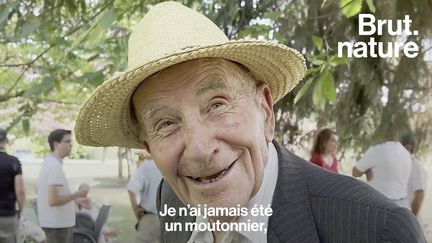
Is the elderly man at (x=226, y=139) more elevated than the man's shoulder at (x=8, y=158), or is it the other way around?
the elderly man at (x=226, y=139)

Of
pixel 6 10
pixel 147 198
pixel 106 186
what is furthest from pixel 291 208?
pixel 106 186

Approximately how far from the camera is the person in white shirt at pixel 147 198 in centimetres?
431

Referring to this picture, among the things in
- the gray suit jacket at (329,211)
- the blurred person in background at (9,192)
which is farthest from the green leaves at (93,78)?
the blurred person in background at (9,192)

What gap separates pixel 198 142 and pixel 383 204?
32 centimetres

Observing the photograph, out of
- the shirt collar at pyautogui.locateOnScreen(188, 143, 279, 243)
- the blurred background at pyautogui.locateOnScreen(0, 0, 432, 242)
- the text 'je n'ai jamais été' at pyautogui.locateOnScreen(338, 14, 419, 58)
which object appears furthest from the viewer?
the text 'je n'ai jamais été' at pyautogui.locateOnScreen(338, 14, 419, 58)

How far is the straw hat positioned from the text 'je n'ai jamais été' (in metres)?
2.35

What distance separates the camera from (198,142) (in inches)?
38.5

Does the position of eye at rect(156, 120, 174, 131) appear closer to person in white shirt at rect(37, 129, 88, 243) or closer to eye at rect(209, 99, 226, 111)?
eye at rect(209, 99, 226, 111)

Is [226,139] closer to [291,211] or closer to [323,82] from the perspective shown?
[291,211]

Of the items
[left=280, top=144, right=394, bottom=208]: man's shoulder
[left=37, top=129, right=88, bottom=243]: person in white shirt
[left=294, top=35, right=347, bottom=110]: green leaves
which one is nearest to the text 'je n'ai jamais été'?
[left=294, top=35, right=347, bottom=110]: green leaves

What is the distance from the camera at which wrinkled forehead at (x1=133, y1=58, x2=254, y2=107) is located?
1.03m

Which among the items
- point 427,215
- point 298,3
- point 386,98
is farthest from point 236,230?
point 427,215

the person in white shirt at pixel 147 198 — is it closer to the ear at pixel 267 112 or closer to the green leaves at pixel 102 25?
the green leaves at pixel 102 25

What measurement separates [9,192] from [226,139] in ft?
12.6
